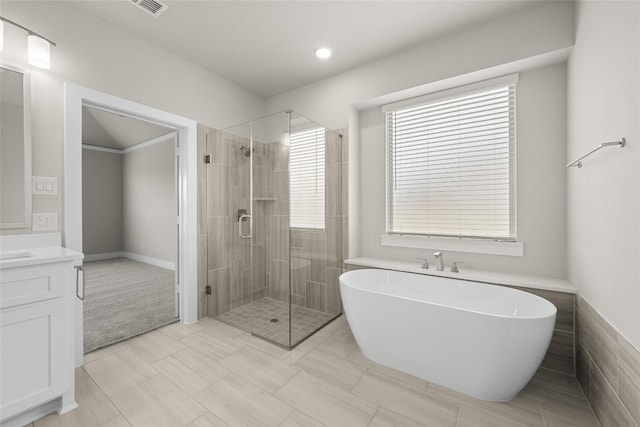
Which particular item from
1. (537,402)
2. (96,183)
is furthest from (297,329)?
(96,183)

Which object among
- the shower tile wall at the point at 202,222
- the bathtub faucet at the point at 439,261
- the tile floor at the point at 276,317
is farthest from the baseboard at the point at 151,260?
the bathtub faucet at the point at 439,261

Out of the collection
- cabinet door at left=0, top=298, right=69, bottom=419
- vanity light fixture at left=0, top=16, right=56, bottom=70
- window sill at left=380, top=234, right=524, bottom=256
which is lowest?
cabinet door at left=0, top=298, right=69, bottom=419

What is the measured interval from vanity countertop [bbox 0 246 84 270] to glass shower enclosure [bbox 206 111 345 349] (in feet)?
4.26

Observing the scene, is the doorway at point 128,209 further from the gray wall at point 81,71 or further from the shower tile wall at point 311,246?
the shower tile wall at point 311,246

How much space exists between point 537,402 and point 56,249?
325cm

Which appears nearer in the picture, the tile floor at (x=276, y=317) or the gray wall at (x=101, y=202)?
the tile floor at (x=276, y=317)

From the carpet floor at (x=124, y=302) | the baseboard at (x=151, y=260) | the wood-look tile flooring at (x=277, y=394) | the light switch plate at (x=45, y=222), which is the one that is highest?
the light switch plate at (x=45, y=222)

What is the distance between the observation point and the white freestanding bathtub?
150 centimetres

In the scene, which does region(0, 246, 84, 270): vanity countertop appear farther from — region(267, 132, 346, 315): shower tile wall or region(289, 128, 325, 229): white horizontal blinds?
region(289, 128, 325, 229): white horizontal blinds

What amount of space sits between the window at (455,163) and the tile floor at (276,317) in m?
1.25

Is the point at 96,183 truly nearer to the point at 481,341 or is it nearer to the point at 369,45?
the point at 369,45

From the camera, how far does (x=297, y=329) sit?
2541 mm

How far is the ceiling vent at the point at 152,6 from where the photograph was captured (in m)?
1.94

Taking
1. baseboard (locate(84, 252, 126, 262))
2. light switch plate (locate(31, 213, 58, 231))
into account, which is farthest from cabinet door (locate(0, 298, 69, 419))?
baseboard (locate(84, 252, 126, 262))
